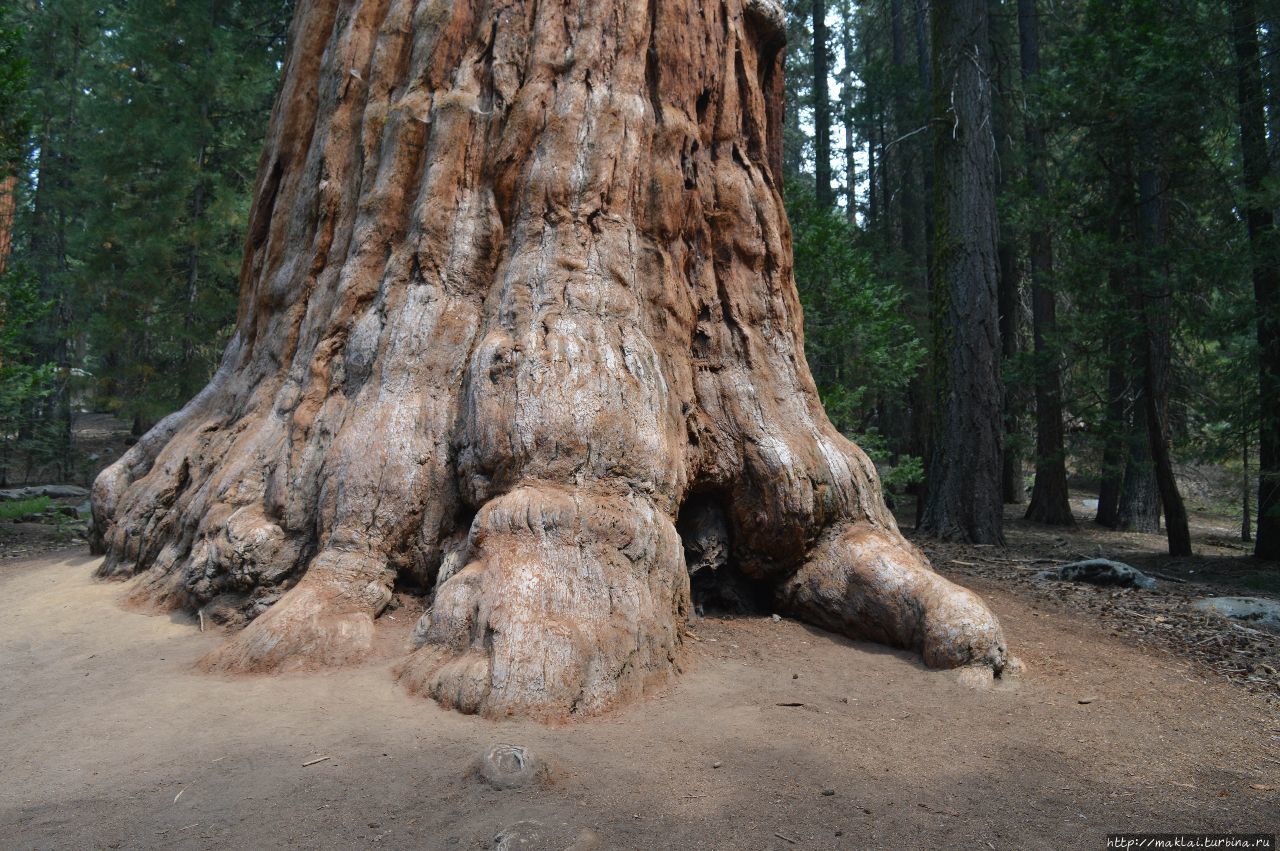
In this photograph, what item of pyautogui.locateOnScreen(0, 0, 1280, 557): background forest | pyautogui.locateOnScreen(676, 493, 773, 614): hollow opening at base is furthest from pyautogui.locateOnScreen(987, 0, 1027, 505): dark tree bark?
pyautogui.locateOnScreen(676, 493, 773, 614): hollow opening at base

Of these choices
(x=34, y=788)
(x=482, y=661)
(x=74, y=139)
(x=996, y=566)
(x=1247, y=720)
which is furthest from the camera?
(x=74, y=139)

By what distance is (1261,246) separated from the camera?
937cm

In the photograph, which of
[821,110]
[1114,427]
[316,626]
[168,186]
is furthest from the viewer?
[821,110]

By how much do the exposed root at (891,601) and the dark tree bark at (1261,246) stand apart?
6.29 m

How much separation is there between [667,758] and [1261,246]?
987 cm

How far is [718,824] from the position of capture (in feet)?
9.70

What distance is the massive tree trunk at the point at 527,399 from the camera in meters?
4.51

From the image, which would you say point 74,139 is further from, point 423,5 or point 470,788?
point 470,788

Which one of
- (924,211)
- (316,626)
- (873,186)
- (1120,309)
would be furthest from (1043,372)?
(873,186)

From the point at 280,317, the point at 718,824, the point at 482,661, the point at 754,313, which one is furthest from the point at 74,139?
the point at 718,824

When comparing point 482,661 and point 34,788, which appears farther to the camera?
point 482,661

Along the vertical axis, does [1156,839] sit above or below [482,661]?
below

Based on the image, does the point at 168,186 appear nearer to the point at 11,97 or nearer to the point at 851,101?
the point at 11,97

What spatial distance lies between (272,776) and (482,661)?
1045 mm
